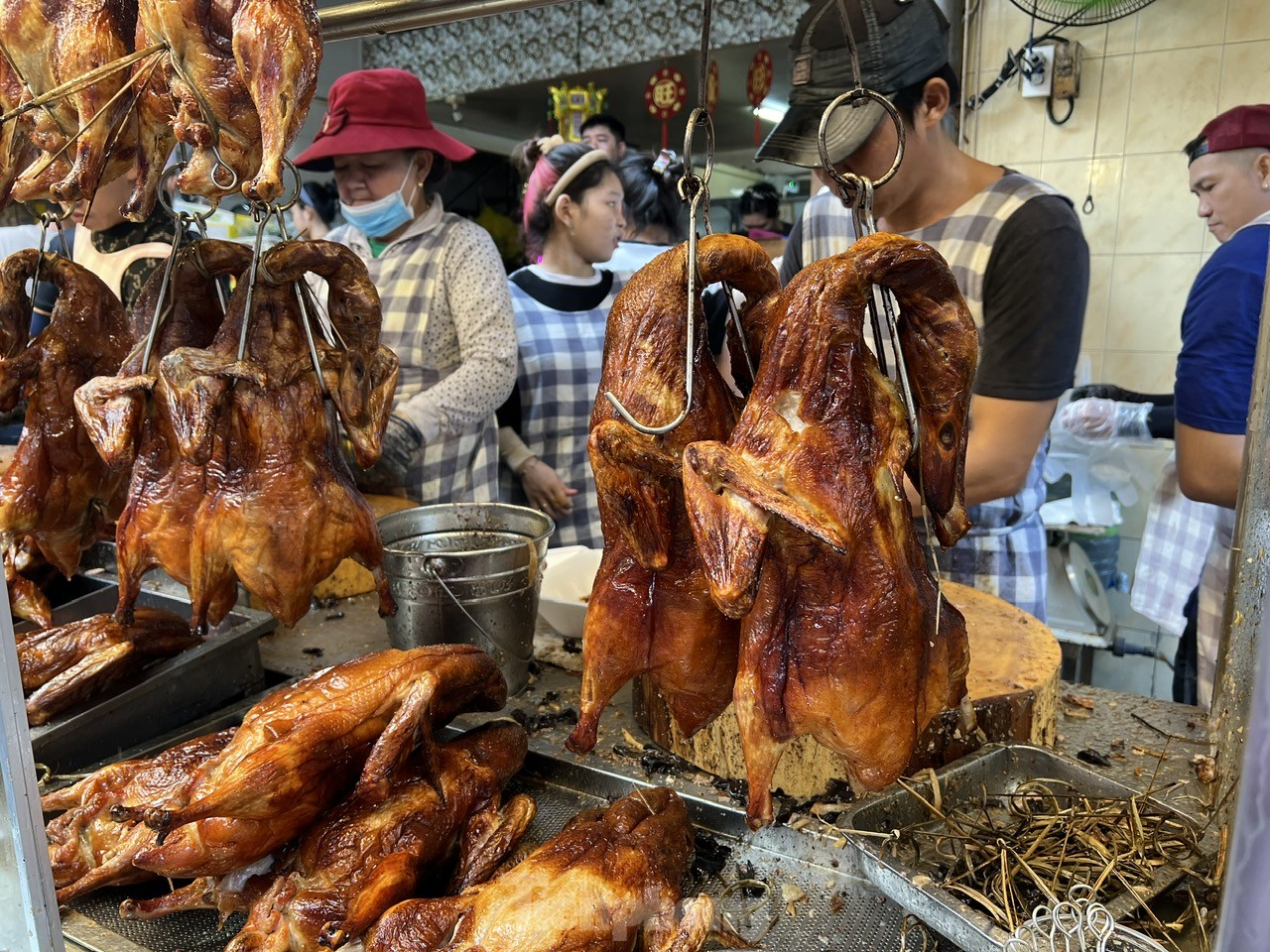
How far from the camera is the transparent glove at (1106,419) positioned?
194 inches

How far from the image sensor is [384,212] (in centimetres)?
387

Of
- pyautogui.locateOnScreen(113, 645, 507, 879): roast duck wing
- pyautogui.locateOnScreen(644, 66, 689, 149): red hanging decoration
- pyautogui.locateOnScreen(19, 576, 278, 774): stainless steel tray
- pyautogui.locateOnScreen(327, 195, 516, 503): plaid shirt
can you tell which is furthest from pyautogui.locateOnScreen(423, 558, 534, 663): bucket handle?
pyautogui.locateOnScreen(644, 66, 689, 149): red hanging decoration

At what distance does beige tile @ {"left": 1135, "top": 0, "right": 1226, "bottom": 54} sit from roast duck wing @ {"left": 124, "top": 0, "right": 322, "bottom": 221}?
5244mm

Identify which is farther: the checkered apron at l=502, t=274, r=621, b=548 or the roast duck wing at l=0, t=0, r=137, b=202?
the checkered apron at l=502, t=274, r=621, b=548

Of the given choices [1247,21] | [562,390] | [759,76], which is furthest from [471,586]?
[759,76]

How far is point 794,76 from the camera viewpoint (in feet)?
6.84

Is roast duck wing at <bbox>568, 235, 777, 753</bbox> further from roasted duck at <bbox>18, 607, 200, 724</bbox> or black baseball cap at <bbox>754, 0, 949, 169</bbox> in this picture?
roasted duck at <bbox>18, 607, 200, 724</bbox>

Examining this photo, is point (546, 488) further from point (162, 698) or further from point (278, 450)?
point (278, 450)

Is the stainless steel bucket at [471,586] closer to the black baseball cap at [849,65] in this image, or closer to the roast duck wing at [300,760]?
the roast duck wing at [300,760]

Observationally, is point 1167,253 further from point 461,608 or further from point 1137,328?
point 461,608

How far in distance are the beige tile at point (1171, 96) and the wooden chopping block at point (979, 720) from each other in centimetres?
417

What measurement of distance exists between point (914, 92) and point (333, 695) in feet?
7.11

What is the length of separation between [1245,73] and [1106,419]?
2056mm

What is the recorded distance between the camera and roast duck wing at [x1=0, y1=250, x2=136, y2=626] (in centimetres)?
222
